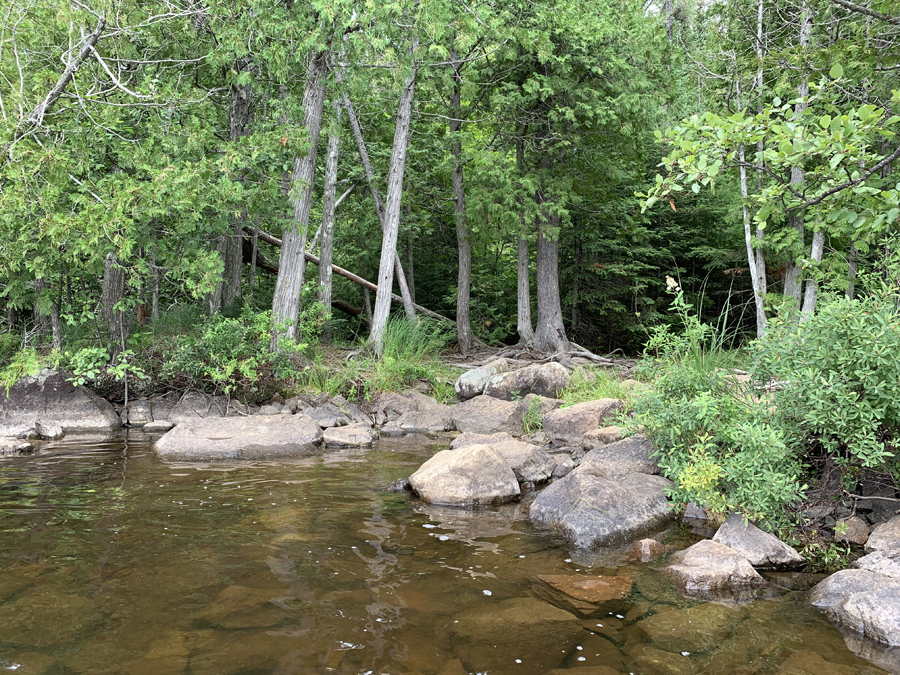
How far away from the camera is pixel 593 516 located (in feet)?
16.6

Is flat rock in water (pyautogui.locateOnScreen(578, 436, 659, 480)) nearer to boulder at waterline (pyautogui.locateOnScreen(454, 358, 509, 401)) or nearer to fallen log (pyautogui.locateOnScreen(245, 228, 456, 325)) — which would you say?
boulder at waterline (pyautogui.locateOnScreen(454, 358, 509, 401))

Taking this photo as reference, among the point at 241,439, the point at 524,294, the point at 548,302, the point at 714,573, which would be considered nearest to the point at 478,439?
the point at 241,439

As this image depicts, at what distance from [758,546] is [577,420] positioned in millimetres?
3617

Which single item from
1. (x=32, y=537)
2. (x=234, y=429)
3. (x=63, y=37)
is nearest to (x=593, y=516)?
(x=32, y=537)

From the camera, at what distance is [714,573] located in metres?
4.11

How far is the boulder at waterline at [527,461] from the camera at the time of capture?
22.4 feet

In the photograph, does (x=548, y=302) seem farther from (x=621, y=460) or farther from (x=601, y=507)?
(x=601, y=507)

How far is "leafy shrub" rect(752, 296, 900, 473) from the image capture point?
14.1 ft

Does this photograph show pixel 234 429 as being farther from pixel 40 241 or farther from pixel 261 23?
pixel 261 23

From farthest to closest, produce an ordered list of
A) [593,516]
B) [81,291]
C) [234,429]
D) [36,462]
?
1. [81,291]
2. [234,429]
3. [36,462]
4. [593,516]

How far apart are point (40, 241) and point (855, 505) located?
32.4ft

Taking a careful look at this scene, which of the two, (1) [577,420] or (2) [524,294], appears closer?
(1) [577,420]

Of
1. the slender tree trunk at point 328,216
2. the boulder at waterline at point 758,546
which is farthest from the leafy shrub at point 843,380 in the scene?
the slender tree trunk at point 328,216

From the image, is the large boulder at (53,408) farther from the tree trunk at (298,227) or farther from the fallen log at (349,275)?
the fallen log at (349,275)
